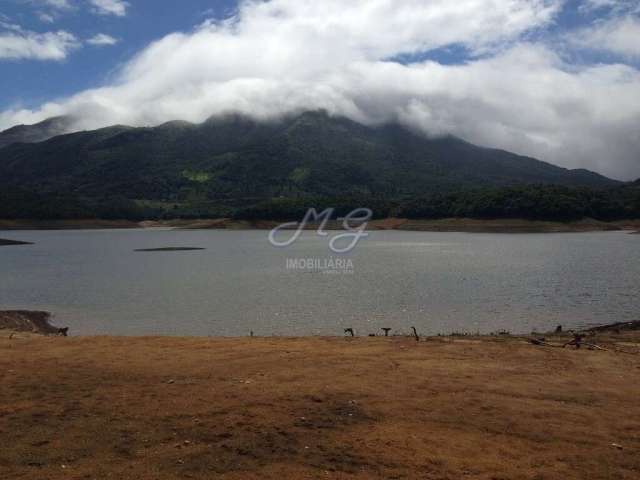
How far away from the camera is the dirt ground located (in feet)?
25.5

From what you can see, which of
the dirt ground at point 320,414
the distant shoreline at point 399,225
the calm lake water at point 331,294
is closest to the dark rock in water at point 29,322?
the calm lake water at point 331,294

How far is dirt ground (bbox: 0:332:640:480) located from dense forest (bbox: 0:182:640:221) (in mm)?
108281

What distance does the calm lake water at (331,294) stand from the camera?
24.6 metres

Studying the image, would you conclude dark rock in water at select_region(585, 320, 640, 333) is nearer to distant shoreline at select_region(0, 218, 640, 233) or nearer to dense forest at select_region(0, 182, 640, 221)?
distant shoreline at select_region(0, 218, 640, 233)

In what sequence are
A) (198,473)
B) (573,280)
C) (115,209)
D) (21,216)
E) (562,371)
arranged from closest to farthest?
(198,473) < (562,371) < (573,280) < (21,216) < (115,209)

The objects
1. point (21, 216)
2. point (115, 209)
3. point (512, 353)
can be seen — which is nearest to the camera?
point (512, 353)

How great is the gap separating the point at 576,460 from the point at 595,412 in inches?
94.2

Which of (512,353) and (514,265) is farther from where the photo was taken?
(514,265)

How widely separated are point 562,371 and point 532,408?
3.34m

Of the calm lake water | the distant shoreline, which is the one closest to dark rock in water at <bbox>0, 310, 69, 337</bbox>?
the calm lake water

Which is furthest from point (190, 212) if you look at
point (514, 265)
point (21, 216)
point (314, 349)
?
point (314, 349)

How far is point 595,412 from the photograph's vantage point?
10039mm

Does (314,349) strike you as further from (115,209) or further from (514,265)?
(115,209)

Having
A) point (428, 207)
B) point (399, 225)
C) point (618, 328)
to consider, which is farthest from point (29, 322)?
point (428, 207)
